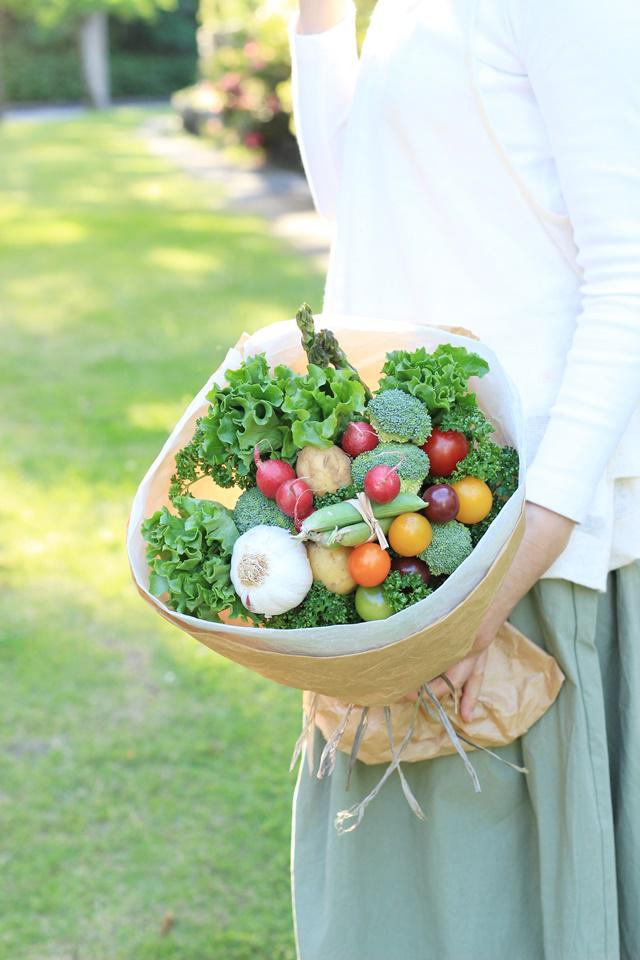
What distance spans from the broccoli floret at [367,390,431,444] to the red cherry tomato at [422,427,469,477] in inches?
0.8

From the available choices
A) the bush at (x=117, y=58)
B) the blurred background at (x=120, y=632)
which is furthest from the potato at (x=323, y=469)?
the bush at (x=117, y=58)

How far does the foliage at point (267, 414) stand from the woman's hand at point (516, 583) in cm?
29

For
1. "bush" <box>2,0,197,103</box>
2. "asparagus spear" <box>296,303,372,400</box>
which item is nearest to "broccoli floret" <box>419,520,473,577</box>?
"asparagus spear" <box>296,303,372,400</box>

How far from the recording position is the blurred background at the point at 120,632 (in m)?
2.65

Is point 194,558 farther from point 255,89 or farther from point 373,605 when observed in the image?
point 255,89

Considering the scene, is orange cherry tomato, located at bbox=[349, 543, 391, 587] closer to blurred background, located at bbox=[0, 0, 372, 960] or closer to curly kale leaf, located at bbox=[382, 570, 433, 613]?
curly kale leaf, located at bbox=[382, 570, 433, 613]

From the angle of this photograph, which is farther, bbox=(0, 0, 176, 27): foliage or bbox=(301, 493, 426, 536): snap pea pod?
bbox=(0, 0, 176, 27): foliage

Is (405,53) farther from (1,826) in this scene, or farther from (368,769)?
(1,826)

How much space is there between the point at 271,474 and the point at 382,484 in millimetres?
143

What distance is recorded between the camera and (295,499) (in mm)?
1269

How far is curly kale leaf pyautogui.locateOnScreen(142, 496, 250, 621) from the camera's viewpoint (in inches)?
51.0

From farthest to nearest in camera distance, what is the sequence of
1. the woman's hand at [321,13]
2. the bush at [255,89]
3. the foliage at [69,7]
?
1. the foliage at [69,7]
2. the bush at [255,89]
3. the woman's hand at [321,13]

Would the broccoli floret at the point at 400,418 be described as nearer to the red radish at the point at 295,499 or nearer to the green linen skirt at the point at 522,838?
the red radish at the point at 295,499

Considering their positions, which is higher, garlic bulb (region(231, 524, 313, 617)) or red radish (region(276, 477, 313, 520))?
red radish (region(276, 477, 313, 520))
